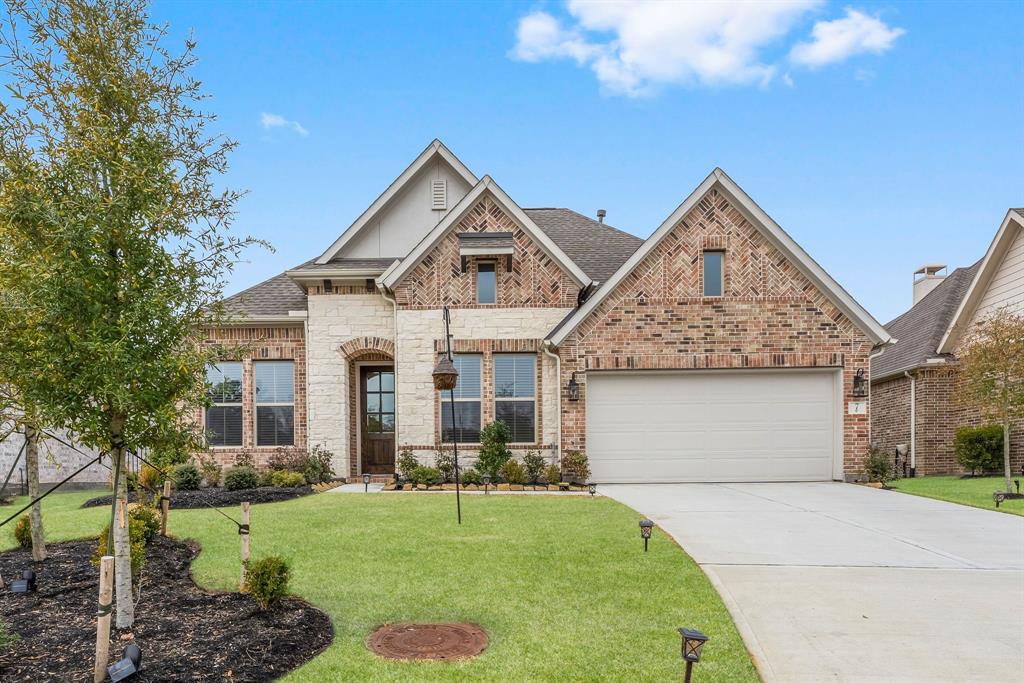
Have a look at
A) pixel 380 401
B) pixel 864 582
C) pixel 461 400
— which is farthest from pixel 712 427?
pixel 380 401

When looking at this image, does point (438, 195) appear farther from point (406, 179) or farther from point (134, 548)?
point (134, 548)

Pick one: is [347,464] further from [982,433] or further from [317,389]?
[982,433]

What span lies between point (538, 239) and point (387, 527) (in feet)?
25.5

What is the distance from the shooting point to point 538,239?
45.8ft

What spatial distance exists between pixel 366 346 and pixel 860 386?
36.7 ft

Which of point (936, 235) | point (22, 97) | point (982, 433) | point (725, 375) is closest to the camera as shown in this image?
point (22, 97)

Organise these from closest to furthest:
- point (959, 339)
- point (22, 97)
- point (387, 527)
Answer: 1. point (22, 97)
2. point (387, 527)
3. point (959, 339)

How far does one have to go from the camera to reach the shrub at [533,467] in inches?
523

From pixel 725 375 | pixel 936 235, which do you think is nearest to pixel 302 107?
pixel 725 375

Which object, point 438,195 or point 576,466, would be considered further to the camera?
point 438,195

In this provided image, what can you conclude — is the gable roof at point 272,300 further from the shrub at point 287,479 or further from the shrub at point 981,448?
the shrub at point 981,448

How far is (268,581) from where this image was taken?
15.4ft

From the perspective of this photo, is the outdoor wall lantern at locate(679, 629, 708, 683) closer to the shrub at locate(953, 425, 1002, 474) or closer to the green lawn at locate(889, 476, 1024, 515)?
the green lawn at locate(889, 476, 1024, 515)

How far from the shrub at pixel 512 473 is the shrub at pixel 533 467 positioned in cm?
16
